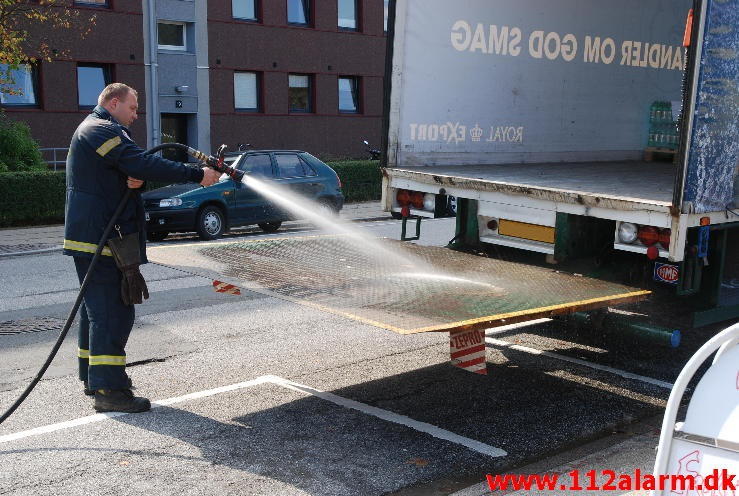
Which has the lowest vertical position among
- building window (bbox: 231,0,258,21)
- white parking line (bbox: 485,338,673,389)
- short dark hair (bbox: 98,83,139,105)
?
white parking line (bbox: 485,338,673,389)

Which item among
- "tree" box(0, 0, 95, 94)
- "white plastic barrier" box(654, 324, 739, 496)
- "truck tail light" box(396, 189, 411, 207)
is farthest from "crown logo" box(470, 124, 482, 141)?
"tree" box(0, 0, 95, 94)

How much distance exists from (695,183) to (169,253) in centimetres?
371

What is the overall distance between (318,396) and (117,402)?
4.44ft

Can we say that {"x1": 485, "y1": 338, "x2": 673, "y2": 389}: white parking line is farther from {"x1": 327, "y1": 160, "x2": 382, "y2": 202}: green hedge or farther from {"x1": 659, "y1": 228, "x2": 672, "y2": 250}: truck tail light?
{"x1": 327, "y1": 160, "x2": 382, "y2": 202}: green hedge

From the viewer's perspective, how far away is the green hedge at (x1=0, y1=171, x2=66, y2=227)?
687 inches

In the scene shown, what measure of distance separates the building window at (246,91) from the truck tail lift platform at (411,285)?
22138 millimetres

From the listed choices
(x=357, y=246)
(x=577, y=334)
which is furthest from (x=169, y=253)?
(x=577, y=334)

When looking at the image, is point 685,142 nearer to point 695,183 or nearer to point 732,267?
point 695,183

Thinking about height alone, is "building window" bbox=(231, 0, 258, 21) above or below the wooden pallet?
above

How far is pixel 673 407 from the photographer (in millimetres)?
3150

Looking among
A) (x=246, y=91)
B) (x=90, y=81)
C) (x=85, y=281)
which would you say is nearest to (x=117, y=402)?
(x=85, y=281)

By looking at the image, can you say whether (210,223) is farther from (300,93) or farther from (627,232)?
(300,93)

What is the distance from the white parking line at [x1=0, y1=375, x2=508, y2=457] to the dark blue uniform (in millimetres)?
306

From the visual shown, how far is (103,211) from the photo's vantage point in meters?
5.57
